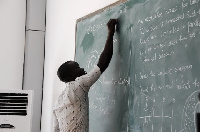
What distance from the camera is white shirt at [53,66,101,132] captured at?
2311 millimetres

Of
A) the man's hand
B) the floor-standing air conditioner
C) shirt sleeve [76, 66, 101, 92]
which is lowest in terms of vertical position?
A: the floor-standing air conditioner

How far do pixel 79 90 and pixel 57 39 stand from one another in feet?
5.48

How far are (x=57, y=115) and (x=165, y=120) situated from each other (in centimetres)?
99

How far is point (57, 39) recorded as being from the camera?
3.89 meters

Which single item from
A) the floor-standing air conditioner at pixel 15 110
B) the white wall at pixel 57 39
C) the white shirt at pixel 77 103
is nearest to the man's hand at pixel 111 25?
the white shirt at pixel 77 103

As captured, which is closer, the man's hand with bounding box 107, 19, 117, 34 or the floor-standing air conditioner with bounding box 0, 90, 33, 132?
the man's hand with bounding box 107, 19, 117, 34

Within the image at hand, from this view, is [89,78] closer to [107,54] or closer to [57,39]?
[107,54]

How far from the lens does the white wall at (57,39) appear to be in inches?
131

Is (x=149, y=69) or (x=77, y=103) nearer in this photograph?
(x=149, y=69)

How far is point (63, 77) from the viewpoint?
2.45 meters

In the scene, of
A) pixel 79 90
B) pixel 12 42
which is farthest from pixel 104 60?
pixel 12 42

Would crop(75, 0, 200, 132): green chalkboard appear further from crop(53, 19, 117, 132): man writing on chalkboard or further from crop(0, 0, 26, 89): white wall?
crop(0, 0, 26, 89): white wall

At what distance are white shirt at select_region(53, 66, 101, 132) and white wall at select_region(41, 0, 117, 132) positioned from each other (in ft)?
2.62

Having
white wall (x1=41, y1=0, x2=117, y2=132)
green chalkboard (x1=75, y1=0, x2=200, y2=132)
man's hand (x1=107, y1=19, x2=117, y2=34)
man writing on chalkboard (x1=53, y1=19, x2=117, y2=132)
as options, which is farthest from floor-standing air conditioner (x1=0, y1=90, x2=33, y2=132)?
man's hand (x1=107, y1=19, x2=117, y2=34)
